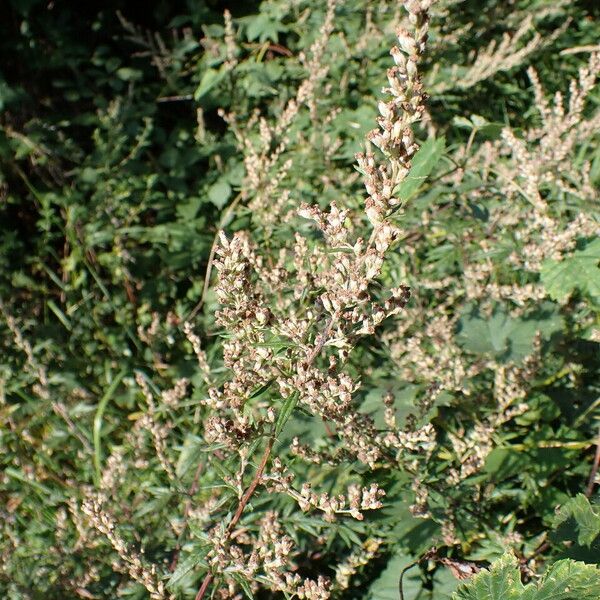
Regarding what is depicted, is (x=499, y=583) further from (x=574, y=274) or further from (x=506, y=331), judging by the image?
(x=506, y=331)

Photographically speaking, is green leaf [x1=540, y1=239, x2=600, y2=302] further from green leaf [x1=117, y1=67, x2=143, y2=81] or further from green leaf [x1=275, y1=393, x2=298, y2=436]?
green leaf [x1=117, y1=67, x2=143, y2=81]

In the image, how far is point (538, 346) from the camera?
2205 mm

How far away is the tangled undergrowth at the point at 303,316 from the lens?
150 cm

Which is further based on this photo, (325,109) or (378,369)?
(325,109)

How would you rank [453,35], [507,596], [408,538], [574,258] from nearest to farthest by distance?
1. [507,596]
2. [408,538]
3. [574,258]
4. [453,35]

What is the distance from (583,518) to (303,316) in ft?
2.82

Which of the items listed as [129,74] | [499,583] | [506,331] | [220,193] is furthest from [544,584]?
[129,74]

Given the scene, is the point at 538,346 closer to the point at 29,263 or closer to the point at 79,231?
the point at 79,231

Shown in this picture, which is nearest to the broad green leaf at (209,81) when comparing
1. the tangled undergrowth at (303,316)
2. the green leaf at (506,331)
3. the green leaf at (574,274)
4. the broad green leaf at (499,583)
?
the tangled undergrowth at (303,316)

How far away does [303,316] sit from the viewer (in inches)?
76.3

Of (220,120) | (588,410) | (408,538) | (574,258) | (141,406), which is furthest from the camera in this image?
(220,120)

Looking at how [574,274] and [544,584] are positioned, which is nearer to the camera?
[544,584]

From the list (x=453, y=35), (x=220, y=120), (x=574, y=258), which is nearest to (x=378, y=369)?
(x=574, y=258)

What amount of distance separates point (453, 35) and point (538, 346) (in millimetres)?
2309
